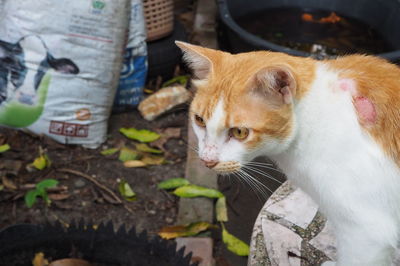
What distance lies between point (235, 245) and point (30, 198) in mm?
978

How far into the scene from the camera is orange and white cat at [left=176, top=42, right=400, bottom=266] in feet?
3.82

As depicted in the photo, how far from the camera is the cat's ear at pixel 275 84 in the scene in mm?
1075

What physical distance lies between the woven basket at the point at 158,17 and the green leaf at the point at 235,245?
1.46 metres

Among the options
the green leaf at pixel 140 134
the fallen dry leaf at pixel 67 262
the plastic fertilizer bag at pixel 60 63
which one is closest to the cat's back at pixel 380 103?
the fallen dry leaf at pixel 67 262

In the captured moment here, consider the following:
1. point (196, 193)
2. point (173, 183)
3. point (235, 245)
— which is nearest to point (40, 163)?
point (173, 183)

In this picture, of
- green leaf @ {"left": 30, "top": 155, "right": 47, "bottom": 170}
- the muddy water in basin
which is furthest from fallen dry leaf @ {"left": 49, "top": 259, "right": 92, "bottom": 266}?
the muddy water in basin

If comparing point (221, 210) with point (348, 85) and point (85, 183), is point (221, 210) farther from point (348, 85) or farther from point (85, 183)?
point (348, 85)

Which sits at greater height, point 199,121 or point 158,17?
point 199,121

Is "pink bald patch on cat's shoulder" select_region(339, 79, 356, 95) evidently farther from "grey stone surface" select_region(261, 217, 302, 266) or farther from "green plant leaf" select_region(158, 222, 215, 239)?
"green plant leaf" select_region(158, 222, 215, 239)

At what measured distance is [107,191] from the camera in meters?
2.38

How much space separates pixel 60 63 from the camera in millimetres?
2451

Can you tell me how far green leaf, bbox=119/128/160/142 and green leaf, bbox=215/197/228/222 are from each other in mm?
604

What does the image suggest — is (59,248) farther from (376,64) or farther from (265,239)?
(376,64)

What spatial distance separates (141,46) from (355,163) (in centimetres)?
185
